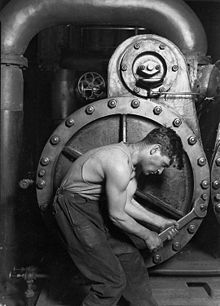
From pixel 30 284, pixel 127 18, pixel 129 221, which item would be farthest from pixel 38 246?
pixel 127 18

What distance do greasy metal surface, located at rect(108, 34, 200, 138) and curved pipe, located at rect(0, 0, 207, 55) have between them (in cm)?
17

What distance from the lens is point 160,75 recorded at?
7.84 ft

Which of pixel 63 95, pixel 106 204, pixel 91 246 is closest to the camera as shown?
pixel 91 246

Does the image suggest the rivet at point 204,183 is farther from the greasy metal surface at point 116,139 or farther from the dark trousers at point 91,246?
the dark trousers at point 91,246

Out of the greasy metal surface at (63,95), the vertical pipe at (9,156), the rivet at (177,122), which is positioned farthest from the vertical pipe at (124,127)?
the greasy metal surface at (63,95)

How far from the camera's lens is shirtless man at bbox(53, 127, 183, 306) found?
1976 mm

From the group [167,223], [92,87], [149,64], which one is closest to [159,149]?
[167,223]

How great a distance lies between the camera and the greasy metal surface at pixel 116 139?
7.61ft

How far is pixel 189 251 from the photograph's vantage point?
2824mm

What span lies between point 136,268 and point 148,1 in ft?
4.88

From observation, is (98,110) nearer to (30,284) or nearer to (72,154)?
(72,154)

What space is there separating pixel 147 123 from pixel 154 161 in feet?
1.30

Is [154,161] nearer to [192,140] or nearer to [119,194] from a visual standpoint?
[119,194]

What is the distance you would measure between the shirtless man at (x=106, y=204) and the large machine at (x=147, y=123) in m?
0.25
